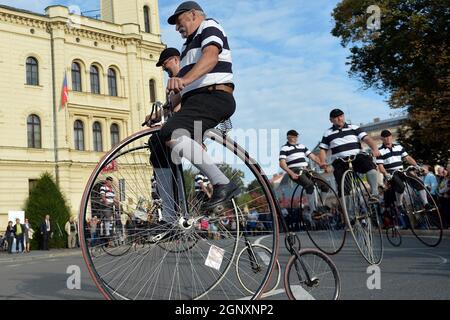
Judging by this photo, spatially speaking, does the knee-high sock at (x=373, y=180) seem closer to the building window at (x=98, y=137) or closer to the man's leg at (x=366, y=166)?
the man's leg at (x=366, y=166)

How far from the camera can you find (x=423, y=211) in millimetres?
11258

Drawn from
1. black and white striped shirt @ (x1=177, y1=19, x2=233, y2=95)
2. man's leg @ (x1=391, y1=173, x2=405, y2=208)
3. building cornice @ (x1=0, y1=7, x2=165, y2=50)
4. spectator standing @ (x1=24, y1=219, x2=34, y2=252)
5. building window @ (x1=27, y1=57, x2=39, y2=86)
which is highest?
building cornice @ (x1=0, y1=7, x2=165, y2=50)

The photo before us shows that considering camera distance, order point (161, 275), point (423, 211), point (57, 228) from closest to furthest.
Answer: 1. point (161, 275)
2. point (423, 211)
3. point (57, 228)

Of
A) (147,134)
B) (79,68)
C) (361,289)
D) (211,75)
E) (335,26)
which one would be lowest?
(361,289)

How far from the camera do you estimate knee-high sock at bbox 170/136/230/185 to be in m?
4.38

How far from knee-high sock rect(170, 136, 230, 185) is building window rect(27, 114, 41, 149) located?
134ft

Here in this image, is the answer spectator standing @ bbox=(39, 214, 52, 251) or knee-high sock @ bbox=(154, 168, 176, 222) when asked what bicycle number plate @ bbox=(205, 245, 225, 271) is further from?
spectator standing @ bbox=(39, 214, 52, 251)

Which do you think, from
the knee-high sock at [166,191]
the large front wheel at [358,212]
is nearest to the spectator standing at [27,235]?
the large front wheel at [358,212]

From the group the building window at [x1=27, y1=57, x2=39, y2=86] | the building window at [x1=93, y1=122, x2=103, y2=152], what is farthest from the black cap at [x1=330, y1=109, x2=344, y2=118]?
the building window at [x1=93, y1=122, x2=103, y2=152]

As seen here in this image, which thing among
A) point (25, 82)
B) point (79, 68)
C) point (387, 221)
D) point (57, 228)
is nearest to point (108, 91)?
point (79, 68)

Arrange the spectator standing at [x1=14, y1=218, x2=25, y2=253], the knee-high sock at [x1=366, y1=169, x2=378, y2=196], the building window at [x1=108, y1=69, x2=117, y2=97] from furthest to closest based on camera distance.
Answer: the building window at [x1=108, y1=69, x2=117, y2=97] < the spectator standing at [x1=14, y1=218, x2=25, y2=253] < the knee-high sock at [x1=366, y1=169, x2=378, y2=196]

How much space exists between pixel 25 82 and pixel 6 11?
5015 mm
